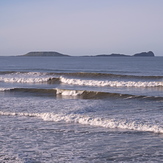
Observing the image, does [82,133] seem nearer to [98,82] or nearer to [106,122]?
[106,122]

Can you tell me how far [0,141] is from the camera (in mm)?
10492

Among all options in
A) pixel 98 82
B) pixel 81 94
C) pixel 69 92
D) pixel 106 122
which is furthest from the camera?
pixel 98 82

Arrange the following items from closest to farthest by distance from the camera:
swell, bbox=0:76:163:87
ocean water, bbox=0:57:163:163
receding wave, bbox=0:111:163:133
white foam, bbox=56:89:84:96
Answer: ocean water, bbox=0:57:163:163, receding wave, bbox=0:111:163:133, white foam, bbox=56:89:84:96, swell, bbox=0:76:163:87

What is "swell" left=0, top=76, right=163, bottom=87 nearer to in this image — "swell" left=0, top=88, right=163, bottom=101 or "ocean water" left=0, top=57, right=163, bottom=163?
"swell" left=0, top=88, right=163, bottom=101

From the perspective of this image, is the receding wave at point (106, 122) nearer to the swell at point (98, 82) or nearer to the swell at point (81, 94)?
the swell at point (81, 94)

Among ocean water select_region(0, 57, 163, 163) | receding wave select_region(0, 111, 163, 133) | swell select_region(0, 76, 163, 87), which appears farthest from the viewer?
swell select_region(0, 76, 163, 87)

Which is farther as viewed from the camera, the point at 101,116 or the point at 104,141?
the point at 101,116

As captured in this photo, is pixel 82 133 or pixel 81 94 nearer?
pixel 82 133

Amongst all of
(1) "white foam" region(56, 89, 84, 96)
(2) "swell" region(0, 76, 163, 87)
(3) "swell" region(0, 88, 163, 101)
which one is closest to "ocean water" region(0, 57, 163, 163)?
Result: (3) "swell" region(0, 88, 163, 101)

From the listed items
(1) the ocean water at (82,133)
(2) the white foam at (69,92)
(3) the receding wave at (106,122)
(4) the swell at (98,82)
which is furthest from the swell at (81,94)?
(3) the receding wave at (106,122)

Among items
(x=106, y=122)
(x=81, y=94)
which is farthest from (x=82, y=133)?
(x=81, y=94)

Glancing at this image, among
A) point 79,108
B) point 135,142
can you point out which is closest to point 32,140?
point 135,142

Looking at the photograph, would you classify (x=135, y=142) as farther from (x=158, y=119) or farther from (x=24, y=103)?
(x=24, y=103)

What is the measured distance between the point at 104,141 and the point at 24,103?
10.1 metres
